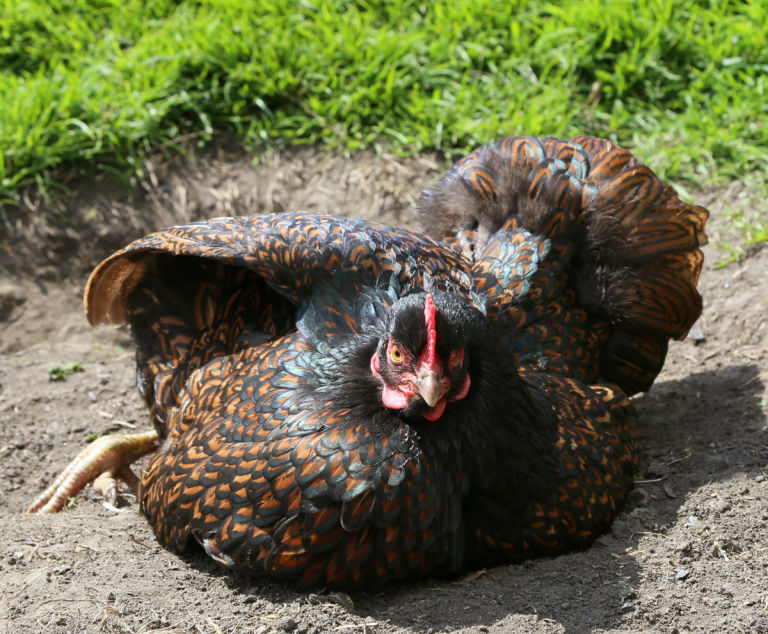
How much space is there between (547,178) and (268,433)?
180cm

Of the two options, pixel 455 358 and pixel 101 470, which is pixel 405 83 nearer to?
pixel 101 470

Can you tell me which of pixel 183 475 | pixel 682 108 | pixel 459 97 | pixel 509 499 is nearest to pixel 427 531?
pixel 509 499

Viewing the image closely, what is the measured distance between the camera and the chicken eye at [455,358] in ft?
9.58

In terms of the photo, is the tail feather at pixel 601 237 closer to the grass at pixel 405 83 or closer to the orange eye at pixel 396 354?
the orange eye at pixel 396 354

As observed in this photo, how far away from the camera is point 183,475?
3.33 metres

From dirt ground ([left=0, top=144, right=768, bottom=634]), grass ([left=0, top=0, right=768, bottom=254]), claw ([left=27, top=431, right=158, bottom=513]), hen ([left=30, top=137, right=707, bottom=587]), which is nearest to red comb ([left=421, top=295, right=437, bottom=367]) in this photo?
hen ([left=30, top=137, right=707, bottom=587])

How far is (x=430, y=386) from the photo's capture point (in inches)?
111

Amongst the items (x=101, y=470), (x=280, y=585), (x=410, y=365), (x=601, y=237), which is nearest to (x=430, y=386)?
(x=410, y=365)

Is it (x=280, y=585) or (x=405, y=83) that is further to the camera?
(x=405, y=83)

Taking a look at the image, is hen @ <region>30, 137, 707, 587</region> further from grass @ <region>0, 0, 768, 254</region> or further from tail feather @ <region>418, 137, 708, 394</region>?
grass @ <region>0, 0, 768, 254</region>

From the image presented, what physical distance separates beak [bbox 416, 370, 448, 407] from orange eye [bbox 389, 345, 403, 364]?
9 cm

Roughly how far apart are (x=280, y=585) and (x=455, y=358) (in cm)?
98

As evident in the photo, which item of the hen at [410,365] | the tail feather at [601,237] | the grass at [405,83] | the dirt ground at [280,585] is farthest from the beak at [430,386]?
the grass at [405,83]

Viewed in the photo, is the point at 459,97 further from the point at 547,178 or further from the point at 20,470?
the point at 20,470
